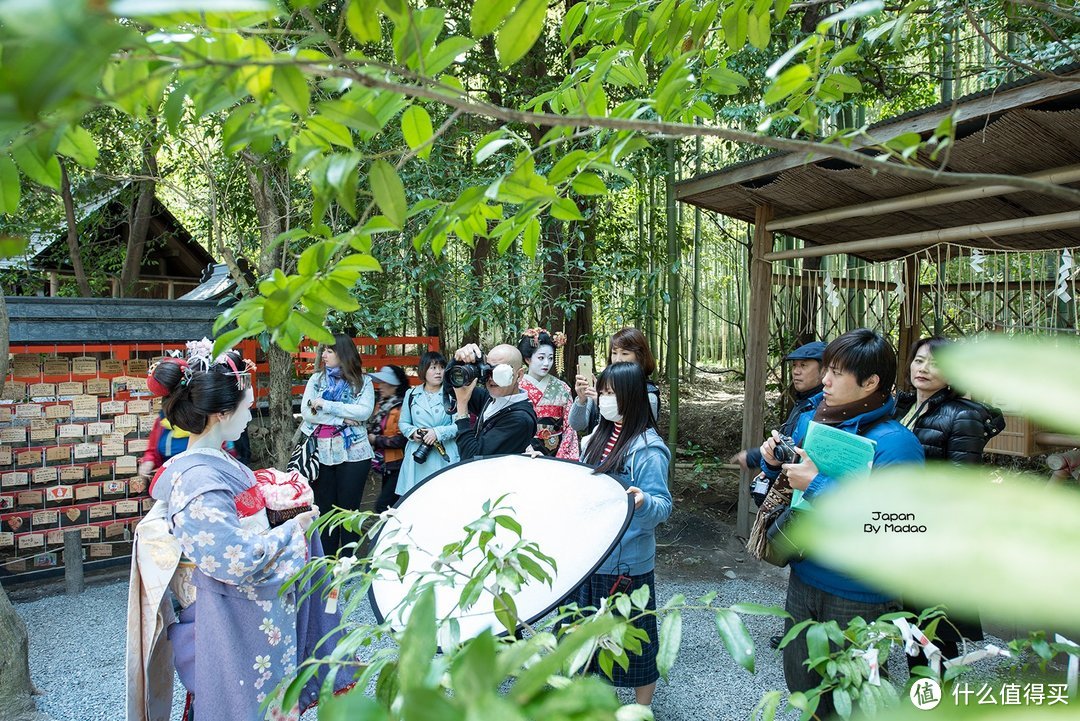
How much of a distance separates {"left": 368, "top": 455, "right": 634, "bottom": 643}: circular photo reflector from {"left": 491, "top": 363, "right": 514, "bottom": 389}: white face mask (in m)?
1.20

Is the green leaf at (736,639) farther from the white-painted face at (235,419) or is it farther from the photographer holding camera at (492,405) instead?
the photographer holding camera at (492,405)

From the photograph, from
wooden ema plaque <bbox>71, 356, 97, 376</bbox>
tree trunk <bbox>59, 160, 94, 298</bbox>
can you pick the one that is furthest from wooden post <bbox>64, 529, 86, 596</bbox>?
tree trunk <bbox>59, 160, 94, 298</bbox>

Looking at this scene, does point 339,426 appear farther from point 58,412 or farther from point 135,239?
point 135,239

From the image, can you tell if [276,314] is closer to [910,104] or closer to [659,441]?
[659,441]

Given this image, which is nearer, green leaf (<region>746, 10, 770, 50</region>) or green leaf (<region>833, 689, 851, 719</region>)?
green leaf (<region>833, 689, 851, 719</region>)

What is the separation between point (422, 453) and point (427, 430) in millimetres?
135

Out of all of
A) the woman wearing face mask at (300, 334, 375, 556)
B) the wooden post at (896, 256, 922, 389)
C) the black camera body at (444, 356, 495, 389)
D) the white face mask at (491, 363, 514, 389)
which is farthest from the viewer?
the wooden post at (896, 256, 922, 389)

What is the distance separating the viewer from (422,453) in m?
4.02

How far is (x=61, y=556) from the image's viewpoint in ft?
14.7

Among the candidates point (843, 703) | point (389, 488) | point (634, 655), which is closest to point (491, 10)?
point (843, 703)

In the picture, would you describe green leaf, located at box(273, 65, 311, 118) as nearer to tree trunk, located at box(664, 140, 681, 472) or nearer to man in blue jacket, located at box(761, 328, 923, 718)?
man in blue jacket, located at box(761, 328, 923, 718)

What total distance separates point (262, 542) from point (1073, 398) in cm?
222

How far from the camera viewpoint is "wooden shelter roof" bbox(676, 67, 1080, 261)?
2.85 meters

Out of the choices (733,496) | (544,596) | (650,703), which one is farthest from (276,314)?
(733,496)
